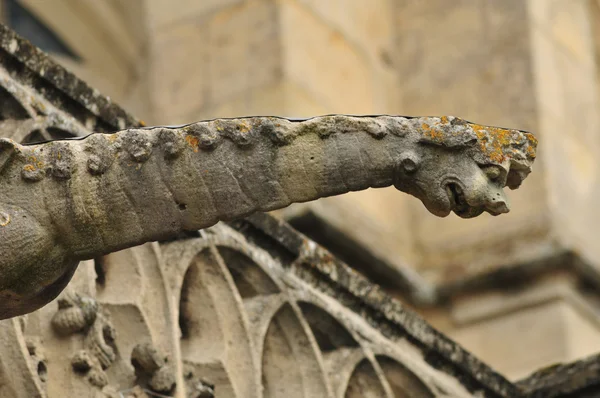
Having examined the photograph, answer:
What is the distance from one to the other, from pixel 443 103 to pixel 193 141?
5.94 m

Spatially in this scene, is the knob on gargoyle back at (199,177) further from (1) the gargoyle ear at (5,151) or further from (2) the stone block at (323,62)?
(2) the stone block at (323,62)

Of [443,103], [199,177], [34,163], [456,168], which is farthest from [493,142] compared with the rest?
[443,103]

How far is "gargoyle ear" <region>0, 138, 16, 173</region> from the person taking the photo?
4156 millimetres

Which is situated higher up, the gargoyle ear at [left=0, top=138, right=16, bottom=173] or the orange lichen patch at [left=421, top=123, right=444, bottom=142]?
the orange lichen patch at [left=421, top=123, right=444, bottom=142]

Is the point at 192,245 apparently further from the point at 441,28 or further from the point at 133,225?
the point at 441,28

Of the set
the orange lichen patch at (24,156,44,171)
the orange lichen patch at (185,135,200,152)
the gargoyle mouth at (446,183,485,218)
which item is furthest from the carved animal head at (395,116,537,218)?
the orange lichen patch at (24,156,44,171)

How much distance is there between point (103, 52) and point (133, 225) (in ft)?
23.8

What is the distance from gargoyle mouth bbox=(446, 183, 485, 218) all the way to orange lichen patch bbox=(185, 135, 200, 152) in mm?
475

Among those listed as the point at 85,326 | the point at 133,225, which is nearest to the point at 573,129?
the point at 85,326

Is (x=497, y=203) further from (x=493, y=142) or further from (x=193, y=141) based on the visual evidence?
(x=193, y=141)

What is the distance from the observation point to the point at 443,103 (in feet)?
33.0

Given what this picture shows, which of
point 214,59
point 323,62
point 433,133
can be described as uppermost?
point 323,62

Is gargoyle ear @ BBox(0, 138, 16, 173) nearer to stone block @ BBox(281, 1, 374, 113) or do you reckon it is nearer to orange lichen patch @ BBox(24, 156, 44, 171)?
orange lichen patch @ BBox(24, 156, 44, 171)

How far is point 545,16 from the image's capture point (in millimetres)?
10102
